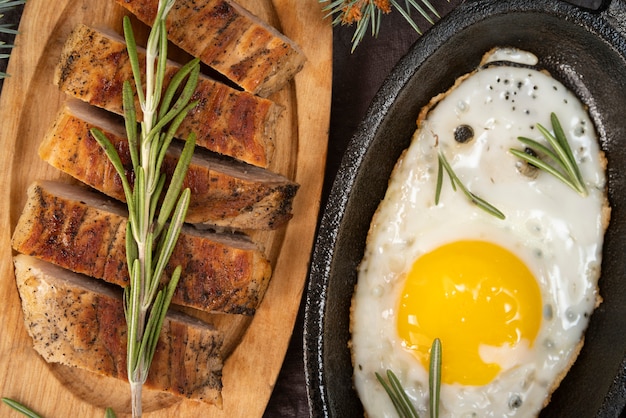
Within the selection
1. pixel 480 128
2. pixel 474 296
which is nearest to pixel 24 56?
pixel 480 128

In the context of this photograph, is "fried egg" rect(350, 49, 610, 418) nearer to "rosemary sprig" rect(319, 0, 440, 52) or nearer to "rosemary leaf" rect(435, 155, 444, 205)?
"rosemary leaf" rect(435, 155, 444, 205)

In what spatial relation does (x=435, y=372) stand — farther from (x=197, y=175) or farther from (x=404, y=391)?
(x=197, y=175)

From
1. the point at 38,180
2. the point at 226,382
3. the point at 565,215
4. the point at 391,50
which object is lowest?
the point at 226,382

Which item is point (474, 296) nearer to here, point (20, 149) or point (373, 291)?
point (373, 291)

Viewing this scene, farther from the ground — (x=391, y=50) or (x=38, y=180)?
(x=391, y=50)

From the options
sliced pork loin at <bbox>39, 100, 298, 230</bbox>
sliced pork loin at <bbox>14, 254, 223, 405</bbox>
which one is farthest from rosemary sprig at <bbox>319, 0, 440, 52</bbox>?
sliced pork loin at <bbox>14, 254, 223, 405</bbox>
